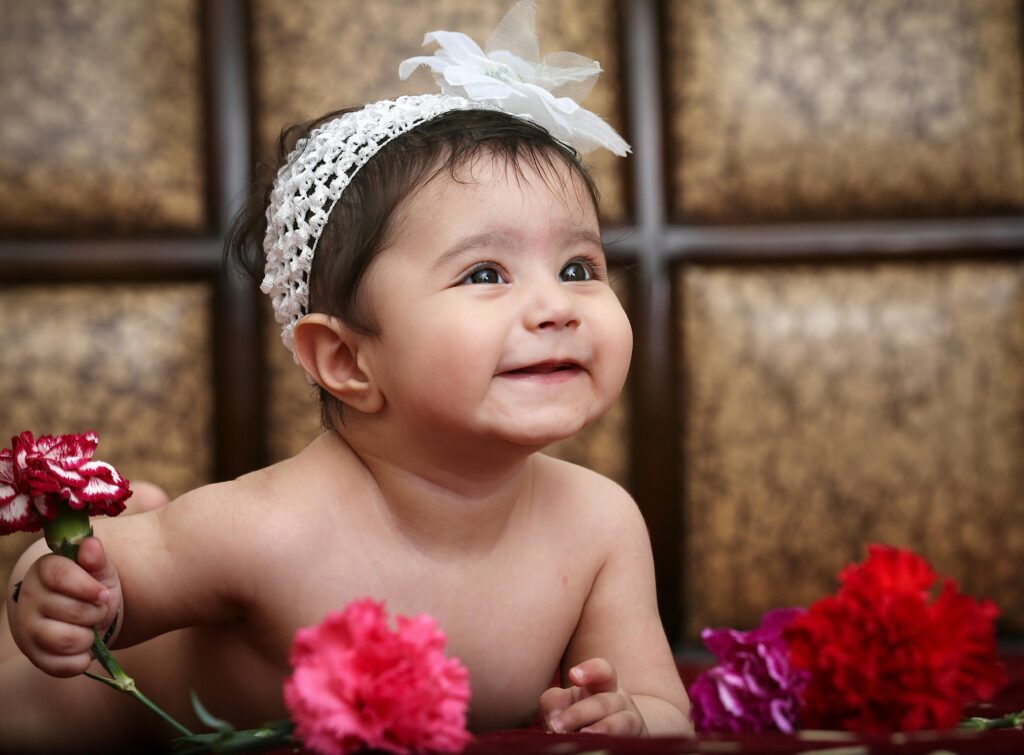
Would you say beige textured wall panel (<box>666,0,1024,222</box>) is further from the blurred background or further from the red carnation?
the red carnation

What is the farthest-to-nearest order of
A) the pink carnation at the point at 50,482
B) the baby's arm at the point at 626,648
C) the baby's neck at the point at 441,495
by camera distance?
the baby's neck at the point at 441,495, the baby's arm at the point at 626,648, the pink carnation at the point at 50,482

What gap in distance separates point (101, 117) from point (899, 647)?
1.34 metres

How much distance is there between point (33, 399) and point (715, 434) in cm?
94

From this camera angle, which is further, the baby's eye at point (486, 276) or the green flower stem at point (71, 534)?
the baby's eye at point (486, 276)

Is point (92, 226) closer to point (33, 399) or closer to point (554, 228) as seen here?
point (33, 399)

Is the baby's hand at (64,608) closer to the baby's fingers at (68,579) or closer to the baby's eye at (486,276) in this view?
the baby's fingers at (68,579)

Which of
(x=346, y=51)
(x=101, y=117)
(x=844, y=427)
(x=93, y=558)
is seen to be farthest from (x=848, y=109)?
(x=93, y=558)

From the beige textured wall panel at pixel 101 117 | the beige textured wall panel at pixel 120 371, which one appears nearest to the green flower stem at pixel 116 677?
the beige textured wall panel at pixel 120 371

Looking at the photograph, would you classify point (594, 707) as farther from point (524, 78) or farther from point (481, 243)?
point (524, 78)

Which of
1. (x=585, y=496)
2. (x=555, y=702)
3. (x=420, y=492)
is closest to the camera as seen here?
(x=555, y=702)

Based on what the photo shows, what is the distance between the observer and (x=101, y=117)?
5.58 feet

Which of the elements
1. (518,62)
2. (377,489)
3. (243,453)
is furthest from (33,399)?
(518,62)

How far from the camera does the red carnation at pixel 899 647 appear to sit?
77 centimetres

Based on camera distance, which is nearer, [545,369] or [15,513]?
[15,513]
